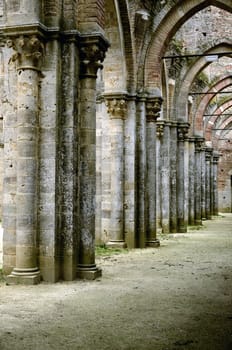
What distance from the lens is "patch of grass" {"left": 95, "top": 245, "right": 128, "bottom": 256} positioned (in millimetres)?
12842

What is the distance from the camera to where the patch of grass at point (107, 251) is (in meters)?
12.8

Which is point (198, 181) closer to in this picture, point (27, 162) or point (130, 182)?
point (130, 182)

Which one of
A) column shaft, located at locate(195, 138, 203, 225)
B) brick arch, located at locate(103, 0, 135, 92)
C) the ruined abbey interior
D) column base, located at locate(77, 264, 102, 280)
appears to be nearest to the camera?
the ruined abbey interior

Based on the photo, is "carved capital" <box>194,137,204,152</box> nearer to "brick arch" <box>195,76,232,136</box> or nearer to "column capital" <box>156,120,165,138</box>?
"brick arch" <box>195,76,232,136</box>

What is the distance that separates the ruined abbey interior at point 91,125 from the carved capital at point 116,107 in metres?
0.03

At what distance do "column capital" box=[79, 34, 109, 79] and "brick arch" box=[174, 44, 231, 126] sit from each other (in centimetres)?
1276

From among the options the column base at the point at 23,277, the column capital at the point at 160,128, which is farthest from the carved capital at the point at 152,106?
the column base at the point at 23,277

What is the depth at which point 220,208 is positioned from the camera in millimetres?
47000

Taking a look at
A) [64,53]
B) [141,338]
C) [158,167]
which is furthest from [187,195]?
[141,338]

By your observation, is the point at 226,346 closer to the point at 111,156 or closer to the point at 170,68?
the point at 111,156

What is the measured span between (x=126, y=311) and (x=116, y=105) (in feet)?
26.7

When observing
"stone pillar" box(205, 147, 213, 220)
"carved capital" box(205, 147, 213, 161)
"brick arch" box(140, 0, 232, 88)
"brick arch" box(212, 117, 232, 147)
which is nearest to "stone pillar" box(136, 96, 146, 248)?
"brick arch" box(140, 0, 232, 88)

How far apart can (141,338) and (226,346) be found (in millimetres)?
842

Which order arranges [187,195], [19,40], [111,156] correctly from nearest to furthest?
[19,40] < [111,156] < [187,195]
